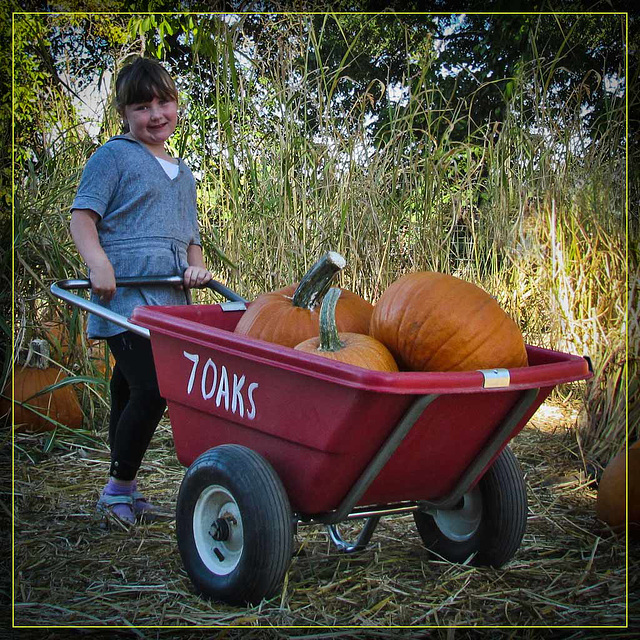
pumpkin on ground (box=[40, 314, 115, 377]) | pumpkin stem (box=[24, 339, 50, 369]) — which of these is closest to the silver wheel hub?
pumpkin on ground (box=[40, 314, 115, 377])

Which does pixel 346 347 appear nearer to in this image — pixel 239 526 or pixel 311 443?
pixel 311 443

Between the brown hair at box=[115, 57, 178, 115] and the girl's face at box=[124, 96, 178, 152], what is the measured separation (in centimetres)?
2

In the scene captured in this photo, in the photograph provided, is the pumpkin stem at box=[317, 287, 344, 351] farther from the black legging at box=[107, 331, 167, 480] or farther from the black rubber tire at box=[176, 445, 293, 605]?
the black legging at box=[107, 331, 167, 480]

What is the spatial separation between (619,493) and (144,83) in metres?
1.77

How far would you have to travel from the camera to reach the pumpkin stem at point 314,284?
1787 millimetres

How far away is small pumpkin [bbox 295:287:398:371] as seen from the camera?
155cm

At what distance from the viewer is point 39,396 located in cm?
320

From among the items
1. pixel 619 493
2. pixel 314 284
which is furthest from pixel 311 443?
pixel 619 493

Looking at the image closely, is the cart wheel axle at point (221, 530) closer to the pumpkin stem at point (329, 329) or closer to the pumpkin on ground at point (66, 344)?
the pumpkin stem at point (329, 329)

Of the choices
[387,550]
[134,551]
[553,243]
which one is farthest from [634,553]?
[553,243]

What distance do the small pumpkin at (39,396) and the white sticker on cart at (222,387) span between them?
5.40ft

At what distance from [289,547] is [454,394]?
18.1 inches

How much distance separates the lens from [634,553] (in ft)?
7.01

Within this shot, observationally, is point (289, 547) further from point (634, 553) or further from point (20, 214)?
point (20, 214)
